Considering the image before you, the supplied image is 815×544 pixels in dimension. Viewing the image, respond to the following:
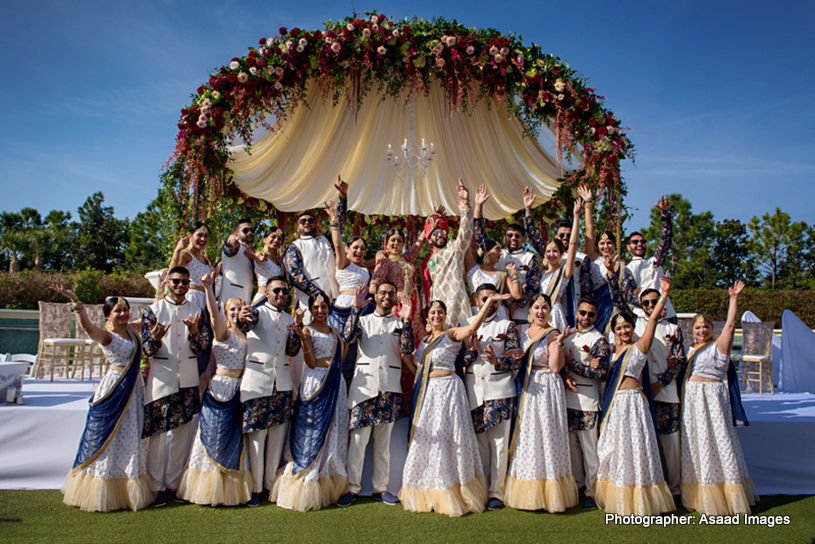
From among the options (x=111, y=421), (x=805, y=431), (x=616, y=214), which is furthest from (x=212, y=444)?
(x=805, y=431)

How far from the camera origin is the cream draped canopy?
7.06 metres

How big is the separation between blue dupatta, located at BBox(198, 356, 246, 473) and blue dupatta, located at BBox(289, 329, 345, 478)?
0.40 m

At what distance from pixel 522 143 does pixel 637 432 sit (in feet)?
15.0

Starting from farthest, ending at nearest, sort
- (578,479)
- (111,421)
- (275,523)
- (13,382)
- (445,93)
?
(445,93)
(13,382)
(578,479)
(111,421)
(275,523)

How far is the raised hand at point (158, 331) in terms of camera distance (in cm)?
378

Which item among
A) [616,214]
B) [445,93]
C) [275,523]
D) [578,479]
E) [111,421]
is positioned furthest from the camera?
[445,93]

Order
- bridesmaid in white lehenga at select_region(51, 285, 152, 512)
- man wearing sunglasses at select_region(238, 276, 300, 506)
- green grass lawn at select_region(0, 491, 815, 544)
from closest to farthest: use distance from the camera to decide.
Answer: green grass lawn at select_region(0, 491, 815, 544) → bridesmaid in white lehenga at select_region(51, 285, 152, 512) → man wearing sunglasses at select_region(238, 276, 300, 506)

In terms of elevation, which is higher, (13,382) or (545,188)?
(545,188)

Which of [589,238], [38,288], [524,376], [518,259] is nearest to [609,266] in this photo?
[589,238]

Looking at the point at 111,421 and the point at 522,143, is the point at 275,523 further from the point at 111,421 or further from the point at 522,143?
the point at 522,143

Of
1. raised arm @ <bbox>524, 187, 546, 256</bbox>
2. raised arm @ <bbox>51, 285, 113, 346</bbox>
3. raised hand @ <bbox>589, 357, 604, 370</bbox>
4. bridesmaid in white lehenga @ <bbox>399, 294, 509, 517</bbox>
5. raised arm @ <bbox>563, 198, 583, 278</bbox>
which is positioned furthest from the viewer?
raised arm @ <bbox>524, 187, 546, 256</bbox>

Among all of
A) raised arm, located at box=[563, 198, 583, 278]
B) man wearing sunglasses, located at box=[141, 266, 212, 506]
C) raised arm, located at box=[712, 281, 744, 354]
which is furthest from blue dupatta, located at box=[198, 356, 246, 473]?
raised arm, located at box=[712, 281, 744, 354]

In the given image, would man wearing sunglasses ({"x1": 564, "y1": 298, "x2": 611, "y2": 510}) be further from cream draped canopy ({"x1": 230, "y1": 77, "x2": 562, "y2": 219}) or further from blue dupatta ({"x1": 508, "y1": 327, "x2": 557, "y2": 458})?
cream draped canopy ({"x1": 230, "y1": 77, "x2": 562, "y2": 219})

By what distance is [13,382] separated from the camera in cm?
513
